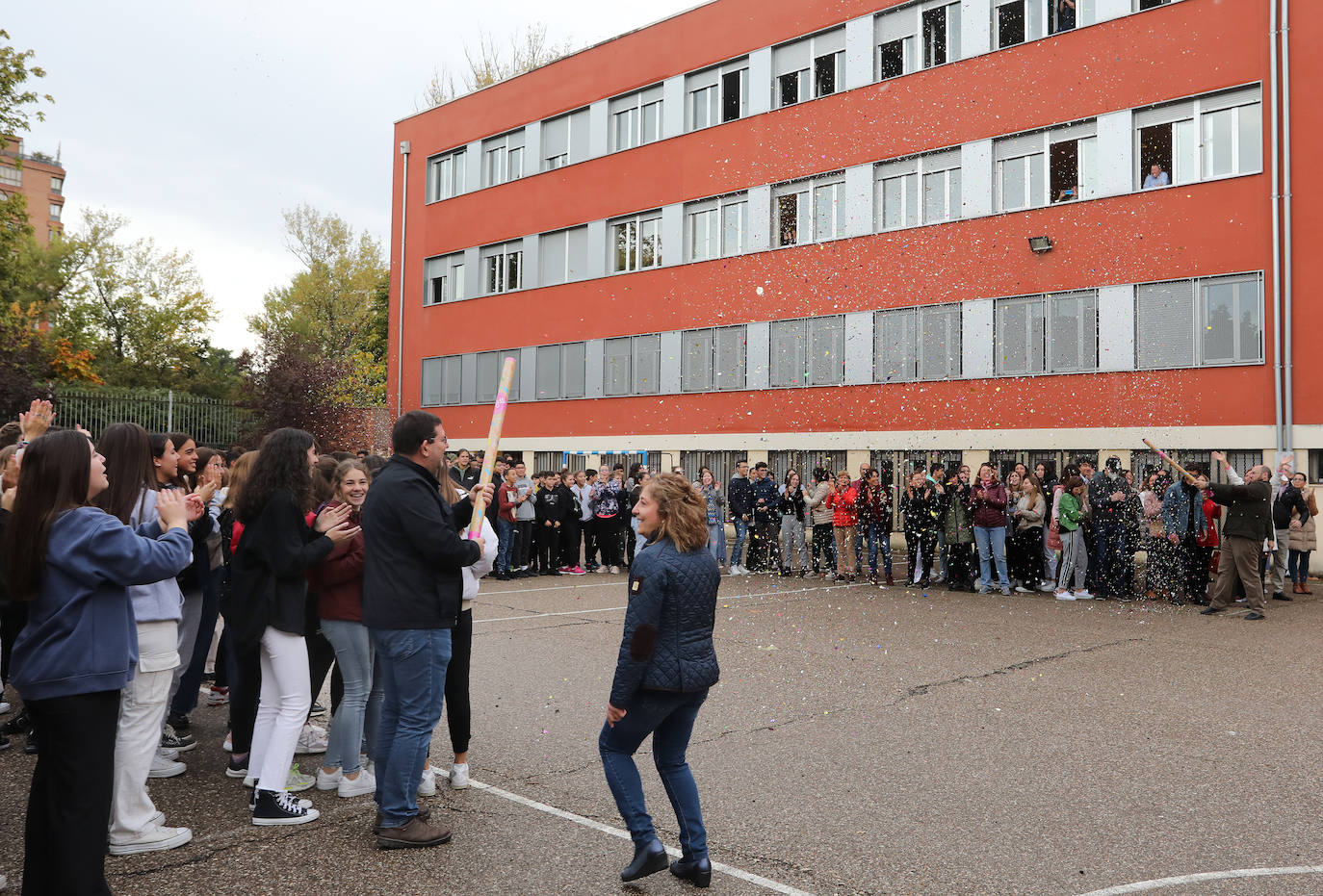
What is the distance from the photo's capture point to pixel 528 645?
10625mm

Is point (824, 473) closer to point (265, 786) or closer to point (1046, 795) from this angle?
point (1046, 795)

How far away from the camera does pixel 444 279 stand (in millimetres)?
34906

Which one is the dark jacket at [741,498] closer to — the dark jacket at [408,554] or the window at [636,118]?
the window at [636,118]

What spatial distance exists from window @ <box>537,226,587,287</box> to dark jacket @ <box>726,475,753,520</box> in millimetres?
13035

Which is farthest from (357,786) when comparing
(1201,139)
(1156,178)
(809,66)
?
(809,66)

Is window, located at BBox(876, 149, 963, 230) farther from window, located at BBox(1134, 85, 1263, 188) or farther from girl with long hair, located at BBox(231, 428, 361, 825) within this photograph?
girl with long hair, located at BBox(231, 428, 361, 825)

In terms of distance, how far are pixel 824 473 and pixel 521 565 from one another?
5.93m

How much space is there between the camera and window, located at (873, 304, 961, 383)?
22.7 meters

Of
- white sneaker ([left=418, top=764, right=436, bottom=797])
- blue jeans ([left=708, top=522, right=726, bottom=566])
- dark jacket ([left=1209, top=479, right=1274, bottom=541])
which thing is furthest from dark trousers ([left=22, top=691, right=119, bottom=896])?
blue jeans ([left=708, top=522, right=726, bottom=566])

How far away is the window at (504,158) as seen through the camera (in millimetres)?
32875

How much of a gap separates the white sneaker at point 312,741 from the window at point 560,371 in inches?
931

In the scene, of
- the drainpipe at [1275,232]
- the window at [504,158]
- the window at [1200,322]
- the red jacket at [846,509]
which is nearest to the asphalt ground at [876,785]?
the red jacket at [846,509]

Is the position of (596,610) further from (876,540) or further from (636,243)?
(636,243)

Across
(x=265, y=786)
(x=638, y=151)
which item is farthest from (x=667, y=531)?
(x=638, y=151)
